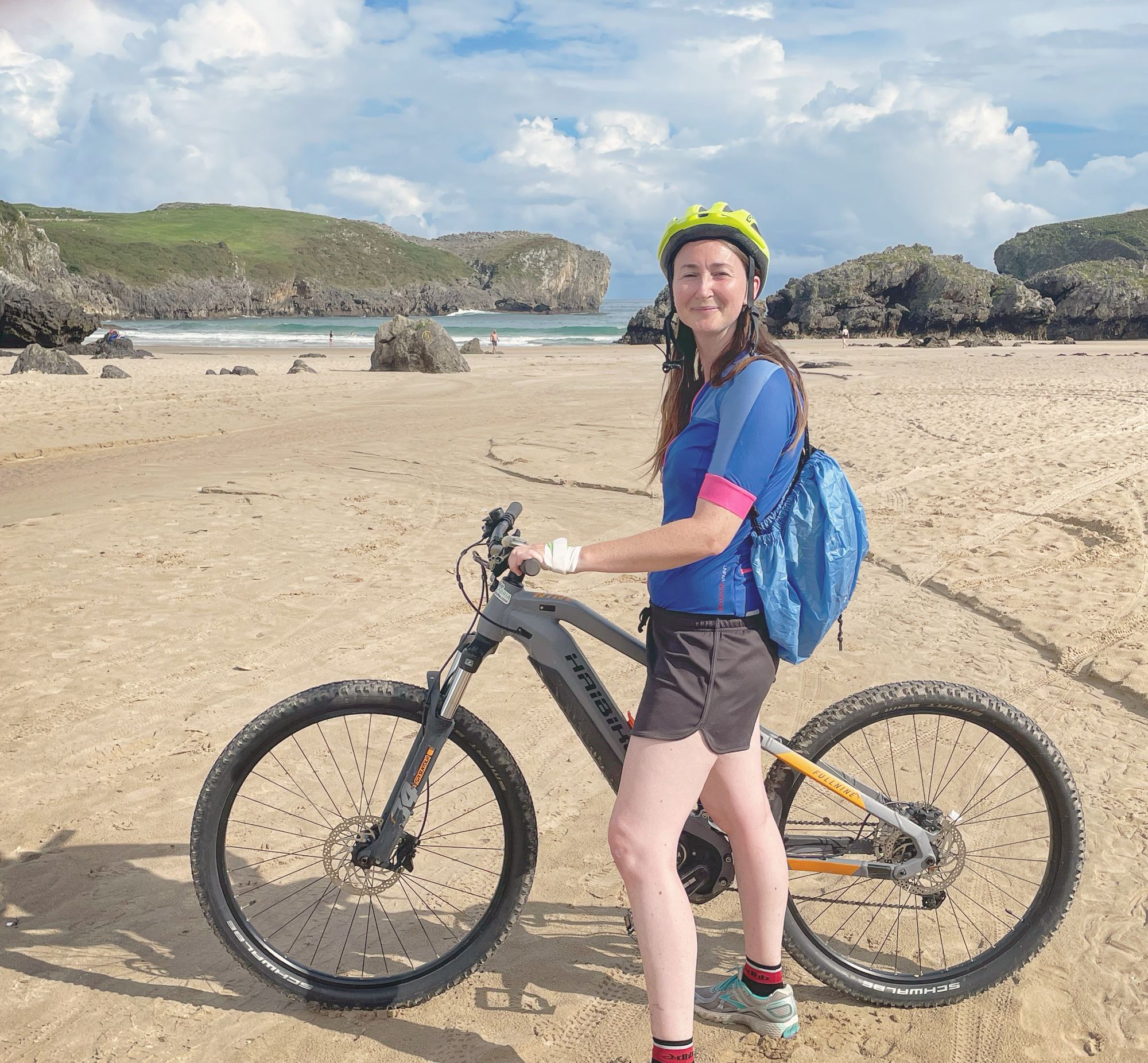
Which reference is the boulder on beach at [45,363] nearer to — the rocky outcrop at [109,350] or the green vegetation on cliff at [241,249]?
the rocky outcrop at [109,350]

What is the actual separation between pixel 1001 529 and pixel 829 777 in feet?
21.8

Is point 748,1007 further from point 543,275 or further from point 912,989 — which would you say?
point 543,275

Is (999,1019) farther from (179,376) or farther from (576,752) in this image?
(179,376)

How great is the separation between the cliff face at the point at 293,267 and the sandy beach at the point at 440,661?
196ft

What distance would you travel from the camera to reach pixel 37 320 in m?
34.7

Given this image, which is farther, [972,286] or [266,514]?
[972,286]

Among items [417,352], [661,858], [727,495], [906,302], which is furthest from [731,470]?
[906,302]

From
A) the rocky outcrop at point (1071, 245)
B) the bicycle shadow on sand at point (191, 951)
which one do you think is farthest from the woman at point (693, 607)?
the rocky outcrop at point (1071, 245)

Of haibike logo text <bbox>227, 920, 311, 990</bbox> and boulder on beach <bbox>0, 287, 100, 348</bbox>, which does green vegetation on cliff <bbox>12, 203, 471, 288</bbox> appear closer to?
boulder on beach <bbox>0, 287, 100, 348</bbox>

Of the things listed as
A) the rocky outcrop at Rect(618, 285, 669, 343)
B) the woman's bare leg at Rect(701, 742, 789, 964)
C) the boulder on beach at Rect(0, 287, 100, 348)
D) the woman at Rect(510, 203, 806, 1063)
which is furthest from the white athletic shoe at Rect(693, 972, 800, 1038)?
the rocky outcrop at Rect(618, 285, 669, 343)

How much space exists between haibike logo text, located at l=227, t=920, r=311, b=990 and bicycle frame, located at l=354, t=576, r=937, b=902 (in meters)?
0.45

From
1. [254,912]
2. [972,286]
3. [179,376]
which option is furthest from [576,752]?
[972,286]

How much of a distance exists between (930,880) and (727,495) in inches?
60.9

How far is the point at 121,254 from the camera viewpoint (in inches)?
4186
